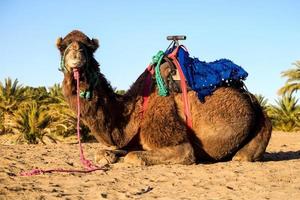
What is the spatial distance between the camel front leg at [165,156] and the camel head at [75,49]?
1282 mm

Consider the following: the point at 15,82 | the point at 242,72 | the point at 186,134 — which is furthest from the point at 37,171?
the point at 15,82

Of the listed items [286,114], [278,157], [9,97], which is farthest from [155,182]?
[286,114]

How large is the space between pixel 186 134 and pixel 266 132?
1415mm

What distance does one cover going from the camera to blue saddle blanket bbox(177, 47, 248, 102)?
6895mm

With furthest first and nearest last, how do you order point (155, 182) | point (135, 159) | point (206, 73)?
point (206, 73)
point (135, 159)
point (155, 182)

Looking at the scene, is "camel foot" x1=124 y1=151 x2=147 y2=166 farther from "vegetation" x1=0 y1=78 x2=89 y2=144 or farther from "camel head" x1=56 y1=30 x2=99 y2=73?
"vegetation" x1=0 y1=78 x2=89 y2=144

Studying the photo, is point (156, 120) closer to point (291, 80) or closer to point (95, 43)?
point (95, 43)

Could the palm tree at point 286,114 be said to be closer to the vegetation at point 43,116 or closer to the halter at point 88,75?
the vegetation at point 43,116

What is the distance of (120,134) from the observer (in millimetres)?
6535

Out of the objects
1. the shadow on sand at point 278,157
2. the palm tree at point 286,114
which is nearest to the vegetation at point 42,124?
the shadow on sand at point 278,157

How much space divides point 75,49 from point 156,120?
1380mm

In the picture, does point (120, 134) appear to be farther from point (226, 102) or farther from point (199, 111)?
point (226, 102)

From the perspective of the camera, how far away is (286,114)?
20859 mm

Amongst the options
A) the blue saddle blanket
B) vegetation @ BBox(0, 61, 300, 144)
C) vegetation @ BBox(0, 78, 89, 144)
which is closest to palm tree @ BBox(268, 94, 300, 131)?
vegetation @ BBox(0, 61, 300, 144)
